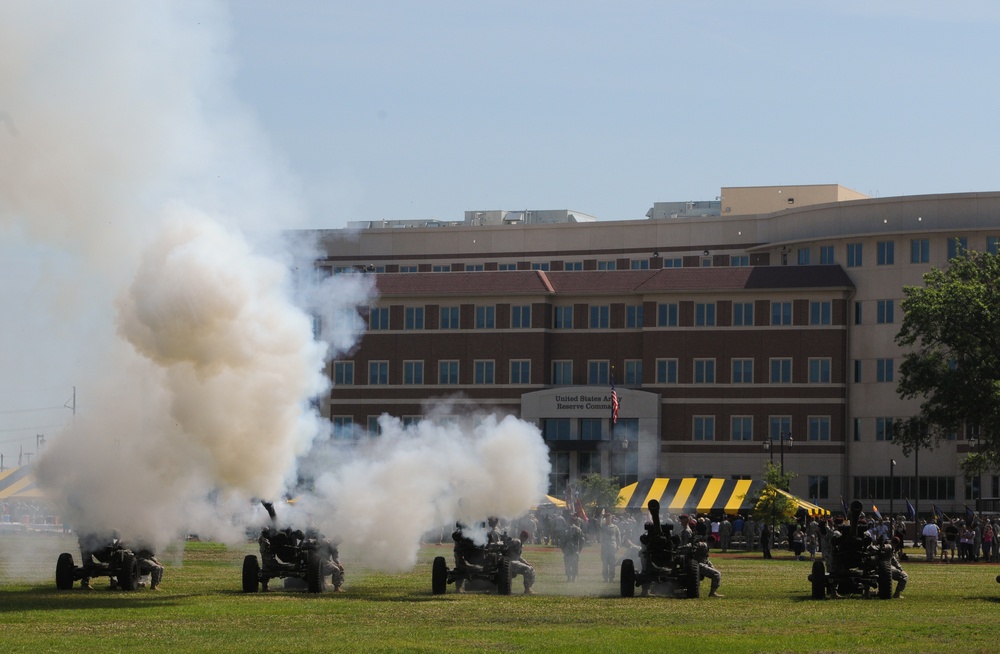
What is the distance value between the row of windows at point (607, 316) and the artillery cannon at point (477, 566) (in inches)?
2956

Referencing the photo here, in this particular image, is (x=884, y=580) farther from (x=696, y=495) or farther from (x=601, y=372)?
(x=601, y=372)

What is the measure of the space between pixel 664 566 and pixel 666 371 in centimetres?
7601

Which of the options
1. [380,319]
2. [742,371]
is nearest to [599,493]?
[742,371]

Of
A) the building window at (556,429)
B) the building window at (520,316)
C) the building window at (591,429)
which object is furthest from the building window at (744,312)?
the building window at (520,316)

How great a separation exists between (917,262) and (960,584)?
68726 mm

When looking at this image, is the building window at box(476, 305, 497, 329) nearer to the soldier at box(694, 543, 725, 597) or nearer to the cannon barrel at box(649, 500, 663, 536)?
the soldier at box(694, 543, 725, 597)

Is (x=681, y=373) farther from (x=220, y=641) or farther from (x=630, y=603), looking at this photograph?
(x=220, y=641)

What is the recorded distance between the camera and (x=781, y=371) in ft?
365

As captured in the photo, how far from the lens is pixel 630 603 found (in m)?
35.6

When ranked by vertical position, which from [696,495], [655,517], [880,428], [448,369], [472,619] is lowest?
[472,619]

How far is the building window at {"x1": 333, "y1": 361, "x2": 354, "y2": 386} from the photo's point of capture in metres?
118

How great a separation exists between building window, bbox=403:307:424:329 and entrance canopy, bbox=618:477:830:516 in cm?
3075

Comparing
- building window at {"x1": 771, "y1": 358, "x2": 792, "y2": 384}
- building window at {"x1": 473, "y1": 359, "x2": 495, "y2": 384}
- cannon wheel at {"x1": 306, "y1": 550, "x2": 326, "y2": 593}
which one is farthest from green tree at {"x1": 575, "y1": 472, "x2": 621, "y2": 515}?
cannon wheel at {"x1": 306, "y1": 550, "x2": 326, "y2": 593}

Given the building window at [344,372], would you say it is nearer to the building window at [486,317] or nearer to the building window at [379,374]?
the building window at [379,374]
